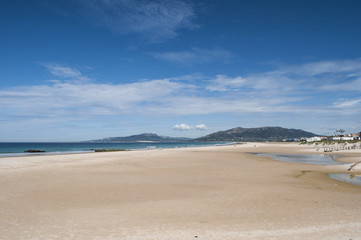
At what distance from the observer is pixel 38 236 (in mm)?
6863

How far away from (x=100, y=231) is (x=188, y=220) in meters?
2.80

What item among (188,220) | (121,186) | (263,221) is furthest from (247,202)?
(121,186)

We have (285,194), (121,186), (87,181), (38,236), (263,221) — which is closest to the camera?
(38,236)

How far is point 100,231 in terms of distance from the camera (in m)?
7.23

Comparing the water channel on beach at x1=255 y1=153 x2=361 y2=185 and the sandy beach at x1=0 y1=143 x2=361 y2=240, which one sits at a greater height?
the sandy beach at x1=0 y1=143 x2=361 y2=240

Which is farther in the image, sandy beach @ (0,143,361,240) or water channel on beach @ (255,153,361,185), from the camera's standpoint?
water channel on beach @ (255,153,361,185)

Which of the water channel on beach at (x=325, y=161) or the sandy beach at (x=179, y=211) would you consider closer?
the sandy beach at (x=179, y=211)

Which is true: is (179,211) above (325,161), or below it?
above

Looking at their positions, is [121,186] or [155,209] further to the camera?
[121,186]

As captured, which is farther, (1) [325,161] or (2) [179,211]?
(1) [325,161]

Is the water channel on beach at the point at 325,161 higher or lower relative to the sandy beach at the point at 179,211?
lower

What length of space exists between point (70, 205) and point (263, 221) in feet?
24.5

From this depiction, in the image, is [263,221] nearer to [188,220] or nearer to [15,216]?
[188,220]

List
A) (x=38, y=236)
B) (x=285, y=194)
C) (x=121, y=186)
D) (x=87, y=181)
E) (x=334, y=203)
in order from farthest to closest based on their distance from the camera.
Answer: (x=87, y=181)
(x=121, y=186)
(x=285, y=194)
(x=334, y=203)
(x=38, y=236)
